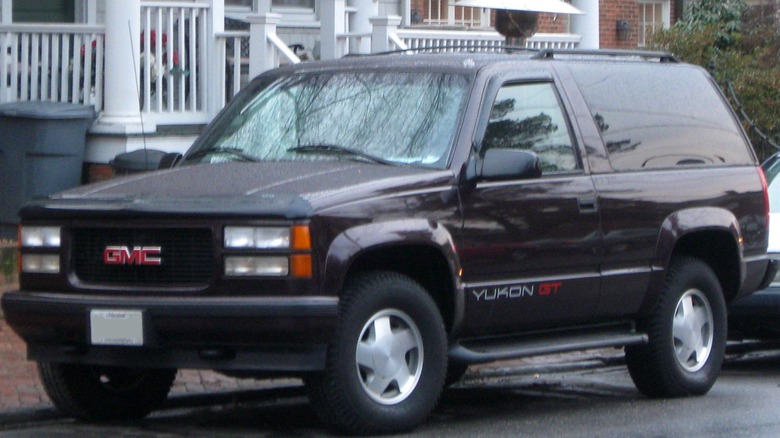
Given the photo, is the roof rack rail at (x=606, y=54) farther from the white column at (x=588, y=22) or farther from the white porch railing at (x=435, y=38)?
the white column at (x=588, y=22)

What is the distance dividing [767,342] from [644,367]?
3581mm

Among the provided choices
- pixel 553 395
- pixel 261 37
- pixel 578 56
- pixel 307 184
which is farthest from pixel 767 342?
pixel 307 184

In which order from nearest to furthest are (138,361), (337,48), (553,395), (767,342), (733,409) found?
(138,361), (733,409), (553,395), (767,342), (337,48)

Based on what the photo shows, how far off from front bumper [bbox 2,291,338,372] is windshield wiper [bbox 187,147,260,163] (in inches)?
50.9

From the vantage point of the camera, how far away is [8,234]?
41.1ft

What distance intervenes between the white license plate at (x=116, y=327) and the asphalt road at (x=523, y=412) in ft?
2.36

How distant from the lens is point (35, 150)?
1232 cm

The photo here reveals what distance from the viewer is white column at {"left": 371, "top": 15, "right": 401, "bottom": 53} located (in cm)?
1460

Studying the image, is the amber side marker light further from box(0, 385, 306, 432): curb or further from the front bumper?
box(0, 385, 306, 432): curb

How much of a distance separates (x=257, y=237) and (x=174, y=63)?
7.09 m

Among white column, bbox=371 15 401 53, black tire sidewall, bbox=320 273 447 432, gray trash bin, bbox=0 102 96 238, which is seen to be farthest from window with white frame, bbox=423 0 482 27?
black tire sidewall, bbox=320 273 447 432

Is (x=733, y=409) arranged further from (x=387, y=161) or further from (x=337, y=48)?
(x=337, y=48)

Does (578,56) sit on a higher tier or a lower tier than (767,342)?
higher

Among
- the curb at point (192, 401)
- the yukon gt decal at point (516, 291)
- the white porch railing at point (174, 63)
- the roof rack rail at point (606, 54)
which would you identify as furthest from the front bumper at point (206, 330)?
the white porch railing at point (174, 63)
